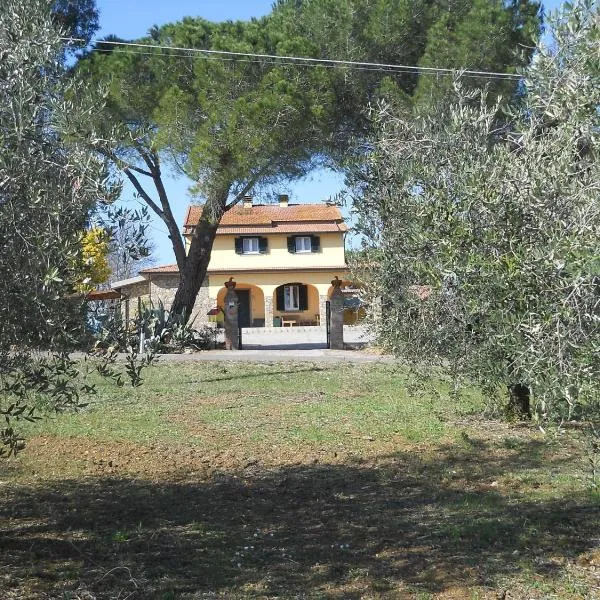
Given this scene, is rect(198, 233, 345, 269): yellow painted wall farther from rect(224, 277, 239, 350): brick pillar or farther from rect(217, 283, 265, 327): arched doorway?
rect(224, 277, 239, 350): brick pillar

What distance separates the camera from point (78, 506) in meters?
7.04

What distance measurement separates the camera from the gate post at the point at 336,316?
24484mm

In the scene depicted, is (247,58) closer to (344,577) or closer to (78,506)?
(78,506)

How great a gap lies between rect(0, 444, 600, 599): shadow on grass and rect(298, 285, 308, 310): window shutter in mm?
39163

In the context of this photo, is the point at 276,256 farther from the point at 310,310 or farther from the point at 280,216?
the point at 310,310

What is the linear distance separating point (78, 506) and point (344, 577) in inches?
109

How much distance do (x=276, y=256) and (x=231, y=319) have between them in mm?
20305

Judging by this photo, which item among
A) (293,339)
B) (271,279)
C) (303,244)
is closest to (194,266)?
(293,339)

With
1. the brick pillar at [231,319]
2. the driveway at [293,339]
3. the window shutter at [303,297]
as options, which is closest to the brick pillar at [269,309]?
the driveway at [293,339]

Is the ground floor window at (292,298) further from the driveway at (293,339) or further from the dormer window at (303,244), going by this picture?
the driveway at (293,339)

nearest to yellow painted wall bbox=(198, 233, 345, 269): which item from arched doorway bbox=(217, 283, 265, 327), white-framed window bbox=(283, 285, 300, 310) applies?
arched doorway bbox=(217, 283, 265, 327)

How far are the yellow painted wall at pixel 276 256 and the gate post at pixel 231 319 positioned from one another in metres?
19.6

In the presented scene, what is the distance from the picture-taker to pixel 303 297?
47.7 meters

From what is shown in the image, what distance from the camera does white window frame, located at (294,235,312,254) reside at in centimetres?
4534
